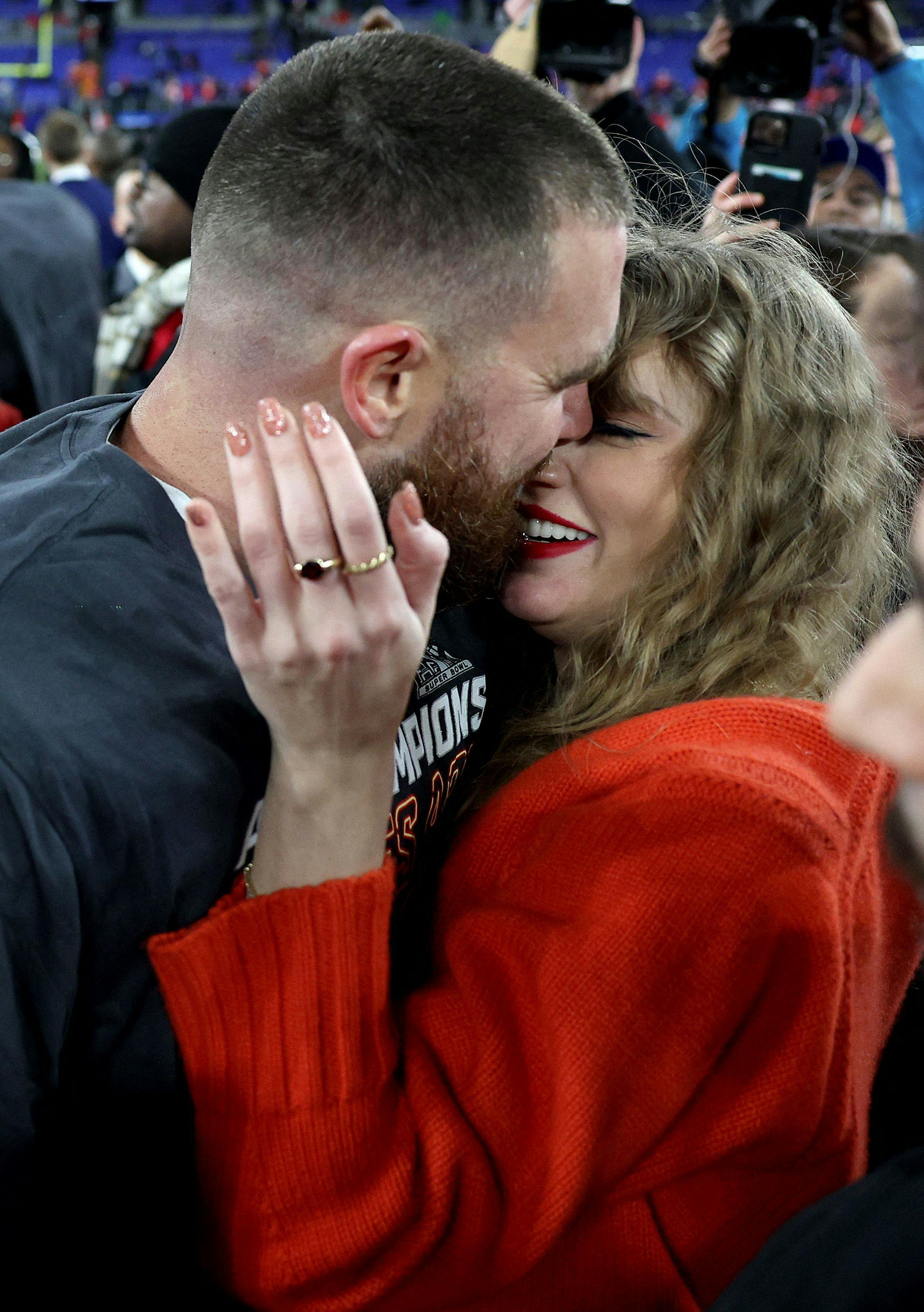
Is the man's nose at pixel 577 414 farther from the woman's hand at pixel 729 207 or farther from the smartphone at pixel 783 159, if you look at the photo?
the smartphone at pixel 783 159

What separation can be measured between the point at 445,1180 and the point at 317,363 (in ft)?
2.56

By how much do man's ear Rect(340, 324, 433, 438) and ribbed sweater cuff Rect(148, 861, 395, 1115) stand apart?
17.2 inches

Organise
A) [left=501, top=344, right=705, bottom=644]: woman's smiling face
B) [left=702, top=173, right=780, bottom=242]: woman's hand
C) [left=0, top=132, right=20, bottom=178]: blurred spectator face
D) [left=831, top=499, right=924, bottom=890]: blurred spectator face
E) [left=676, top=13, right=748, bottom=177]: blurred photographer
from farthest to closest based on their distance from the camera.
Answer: [left=0, top=132, right=20, bottom=178]: blurred spectator face
[left=676, top=13, right=748, bottom=177]: blurred photographer
[left=702, top=173, right=780, bottom=242]: woman's hand
[left=501, top=344, right=705, bottom=644]: woman's smiling face
[left=831, top=499, right=924, bottom=890]: blurred spectator face

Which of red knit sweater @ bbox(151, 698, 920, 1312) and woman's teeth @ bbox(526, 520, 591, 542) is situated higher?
woman's teeth @ bbox(526, 520, 591, 542)

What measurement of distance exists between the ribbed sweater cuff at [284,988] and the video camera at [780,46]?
268 cm

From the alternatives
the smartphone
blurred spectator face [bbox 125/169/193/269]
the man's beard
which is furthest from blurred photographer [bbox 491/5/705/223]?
the man's beard

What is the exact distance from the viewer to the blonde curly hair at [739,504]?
141 cm

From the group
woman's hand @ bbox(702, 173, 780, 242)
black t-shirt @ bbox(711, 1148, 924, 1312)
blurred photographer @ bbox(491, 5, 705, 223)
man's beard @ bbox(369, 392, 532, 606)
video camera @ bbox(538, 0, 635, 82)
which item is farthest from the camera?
video camera @ bbox(538, 0, 635, 82)

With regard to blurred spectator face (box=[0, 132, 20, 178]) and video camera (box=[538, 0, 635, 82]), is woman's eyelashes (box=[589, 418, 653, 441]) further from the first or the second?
blurred spectator face (box=[0, 132, 20, 178])

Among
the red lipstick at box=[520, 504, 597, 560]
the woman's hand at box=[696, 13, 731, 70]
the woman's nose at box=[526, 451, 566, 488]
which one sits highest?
the woman's hand at box=[696, 13, 731, 70]

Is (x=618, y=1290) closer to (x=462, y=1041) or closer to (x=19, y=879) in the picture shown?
(x=462, y=1041)

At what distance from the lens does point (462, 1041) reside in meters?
1.13

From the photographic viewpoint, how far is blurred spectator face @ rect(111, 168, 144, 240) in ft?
16.4

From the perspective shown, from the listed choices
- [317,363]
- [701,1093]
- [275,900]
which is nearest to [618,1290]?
[701,1093]
